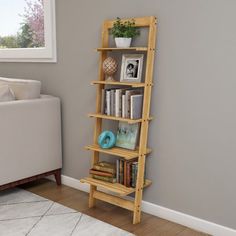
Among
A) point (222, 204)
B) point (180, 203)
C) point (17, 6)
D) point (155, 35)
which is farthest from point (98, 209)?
point (17, 6)

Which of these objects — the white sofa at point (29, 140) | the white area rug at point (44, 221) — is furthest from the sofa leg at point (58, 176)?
the white area rug at point (44, 221)

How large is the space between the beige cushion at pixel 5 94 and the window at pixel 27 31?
0.52m

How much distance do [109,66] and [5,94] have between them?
2.87ft

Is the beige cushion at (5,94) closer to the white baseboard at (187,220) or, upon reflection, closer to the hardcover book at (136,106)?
the hardcover book at (136,106)

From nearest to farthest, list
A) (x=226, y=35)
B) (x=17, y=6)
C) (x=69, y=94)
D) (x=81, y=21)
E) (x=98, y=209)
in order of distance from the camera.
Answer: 1. (x=226, y=35)
2. (x=98, y=209)
3. (x=81, y=21)
4. (x=69, y=94)
5. (x=17, y=6)

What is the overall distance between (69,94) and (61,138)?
408 millimetres

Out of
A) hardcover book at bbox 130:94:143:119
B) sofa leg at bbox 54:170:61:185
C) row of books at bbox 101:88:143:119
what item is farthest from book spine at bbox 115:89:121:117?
sofa leg at bbox 54:170:61:185

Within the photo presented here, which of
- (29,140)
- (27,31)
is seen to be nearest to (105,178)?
(29,140)

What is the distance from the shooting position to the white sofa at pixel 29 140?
2637 millimetres

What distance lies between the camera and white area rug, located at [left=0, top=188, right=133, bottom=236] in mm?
2227

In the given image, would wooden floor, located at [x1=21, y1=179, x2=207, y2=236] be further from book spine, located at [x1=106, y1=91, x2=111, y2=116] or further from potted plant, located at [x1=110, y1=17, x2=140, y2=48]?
potted plant, located at [x1=110, y1=17, x2=140, y2=48]

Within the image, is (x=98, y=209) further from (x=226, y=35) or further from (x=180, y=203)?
(x=226, y=35)

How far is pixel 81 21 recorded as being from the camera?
277 cm

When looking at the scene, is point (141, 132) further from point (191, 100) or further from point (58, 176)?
point (58, 176)
